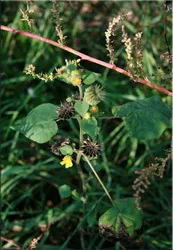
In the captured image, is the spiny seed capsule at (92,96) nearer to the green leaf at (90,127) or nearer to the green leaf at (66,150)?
the green leaf at (90,127)

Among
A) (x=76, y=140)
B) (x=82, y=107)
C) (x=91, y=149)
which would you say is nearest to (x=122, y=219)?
(x=91, y=149)

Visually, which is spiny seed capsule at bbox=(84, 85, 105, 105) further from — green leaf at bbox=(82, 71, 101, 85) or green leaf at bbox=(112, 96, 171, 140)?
green leaf at bbox=(112, 96, 171, 140)

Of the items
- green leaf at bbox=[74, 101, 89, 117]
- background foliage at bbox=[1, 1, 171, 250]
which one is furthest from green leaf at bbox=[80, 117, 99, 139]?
background foliage at bbox=[1, 1, 171, 250]

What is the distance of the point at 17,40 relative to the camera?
2570 mm

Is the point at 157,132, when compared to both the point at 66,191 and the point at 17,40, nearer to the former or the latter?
the point at 66,191

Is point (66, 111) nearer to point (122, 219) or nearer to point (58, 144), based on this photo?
point (58, 144)

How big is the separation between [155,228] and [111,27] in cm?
89

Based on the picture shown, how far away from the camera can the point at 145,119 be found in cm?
130

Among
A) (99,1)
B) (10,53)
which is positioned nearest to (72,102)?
(10,53)

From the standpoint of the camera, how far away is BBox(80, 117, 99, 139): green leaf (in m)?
1.21

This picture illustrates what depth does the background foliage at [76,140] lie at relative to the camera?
1.83 metres

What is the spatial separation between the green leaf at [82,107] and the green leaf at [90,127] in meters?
0.03

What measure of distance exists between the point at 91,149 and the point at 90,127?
0.35 ft

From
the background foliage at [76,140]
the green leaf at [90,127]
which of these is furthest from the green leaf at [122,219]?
the green leaf at [90,127]
